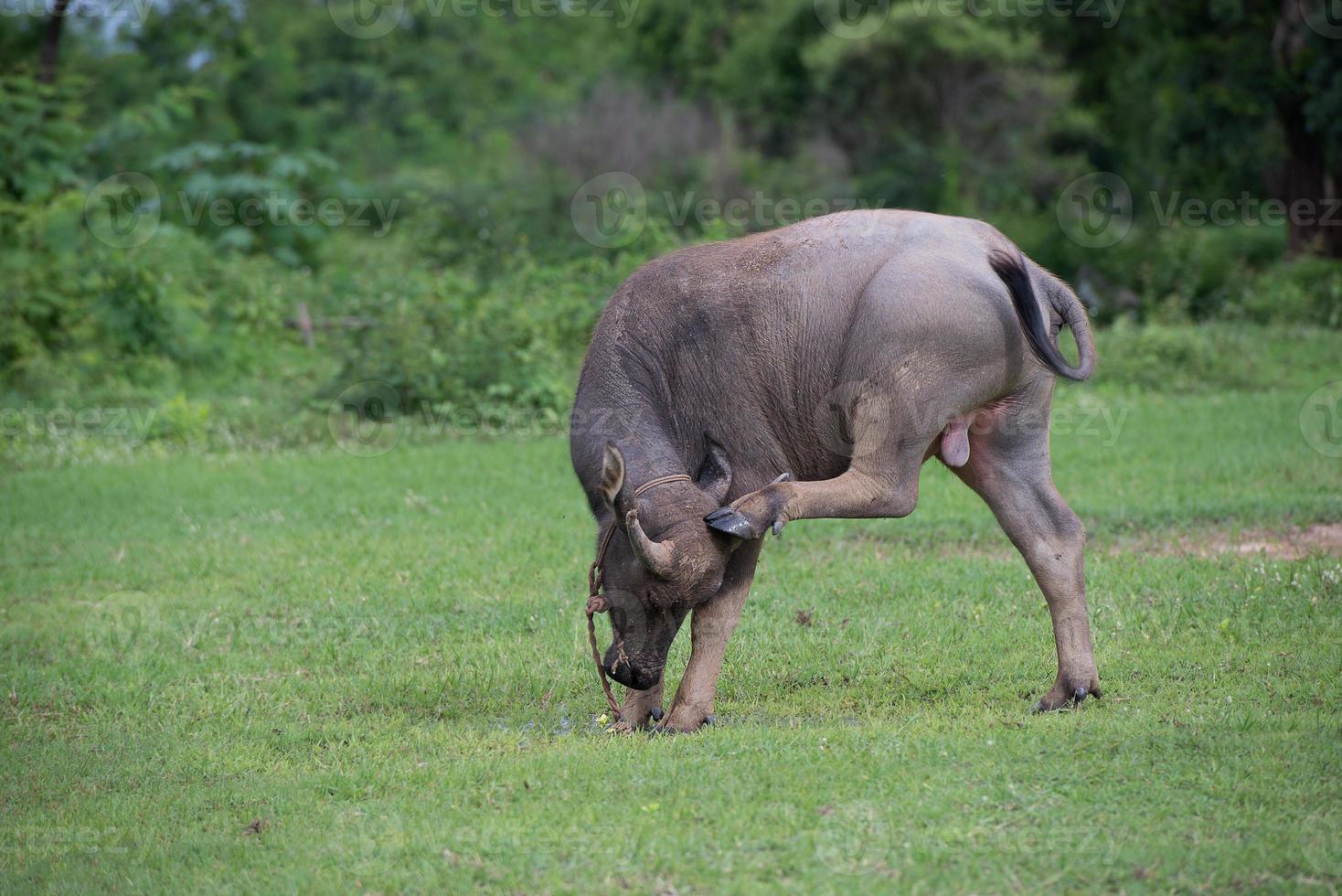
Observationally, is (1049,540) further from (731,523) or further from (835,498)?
(731,523)

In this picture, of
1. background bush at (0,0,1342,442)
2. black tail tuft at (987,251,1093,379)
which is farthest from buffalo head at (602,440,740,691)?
background bush at (0,0,1342,442)

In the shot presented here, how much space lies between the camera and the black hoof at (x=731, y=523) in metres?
6.21

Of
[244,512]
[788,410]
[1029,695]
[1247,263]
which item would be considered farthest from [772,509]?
[1247,263]

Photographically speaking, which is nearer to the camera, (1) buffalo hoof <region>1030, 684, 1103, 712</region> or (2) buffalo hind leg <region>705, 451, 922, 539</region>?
(2) buffalo hind leg <region>705, 451, 922, 539</region>

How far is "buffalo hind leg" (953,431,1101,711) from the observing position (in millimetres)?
6867

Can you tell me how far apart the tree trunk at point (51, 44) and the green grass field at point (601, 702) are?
12362mm

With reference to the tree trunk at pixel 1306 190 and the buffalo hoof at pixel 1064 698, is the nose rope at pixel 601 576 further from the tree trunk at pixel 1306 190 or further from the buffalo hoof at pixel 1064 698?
the tree trunk at pixel 1306 190

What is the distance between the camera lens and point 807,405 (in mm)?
6785

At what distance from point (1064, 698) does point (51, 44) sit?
2135 centimetres

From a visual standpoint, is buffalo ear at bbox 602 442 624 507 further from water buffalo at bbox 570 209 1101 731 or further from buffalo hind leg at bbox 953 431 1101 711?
buffalo hind leg at bbox 953 431 1101 711

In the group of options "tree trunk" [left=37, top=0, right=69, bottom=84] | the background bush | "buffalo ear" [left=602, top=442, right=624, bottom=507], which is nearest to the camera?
"buffalo ear" [left=602, top=442, right=624, bottom=507]

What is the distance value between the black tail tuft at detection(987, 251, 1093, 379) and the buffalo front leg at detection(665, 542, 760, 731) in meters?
1.59

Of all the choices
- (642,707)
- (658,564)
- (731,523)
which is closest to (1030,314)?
(731,523)

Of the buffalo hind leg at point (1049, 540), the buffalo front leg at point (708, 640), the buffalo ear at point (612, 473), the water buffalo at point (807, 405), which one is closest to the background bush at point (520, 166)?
the water buffalo at point (807, 405)
